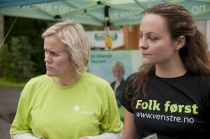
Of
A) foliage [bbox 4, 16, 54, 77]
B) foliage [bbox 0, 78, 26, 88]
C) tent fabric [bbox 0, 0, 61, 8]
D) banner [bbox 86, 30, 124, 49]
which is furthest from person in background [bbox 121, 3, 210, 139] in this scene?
foliage [bbox 4, 16, 54, 77]

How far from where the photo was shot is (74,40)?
80.4 inches

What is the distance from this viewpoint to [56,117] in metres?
2.02

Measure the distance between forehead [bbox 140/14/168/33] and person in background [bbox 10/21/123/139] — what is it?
1.79 feet

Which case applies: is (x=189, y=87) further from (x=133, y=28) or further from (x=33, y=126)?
(x=133, y=28)

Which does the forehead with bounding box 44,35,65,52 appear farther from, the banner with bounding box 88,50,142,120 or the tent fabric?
the banner with bounding box 88,50,142,120

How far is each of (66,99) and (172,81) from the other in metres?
0.68

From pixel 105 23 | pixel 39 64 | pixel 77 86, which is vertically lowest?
pixel 39 64

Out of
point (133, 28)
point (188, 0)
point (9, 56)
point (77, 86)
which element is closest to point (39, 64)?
point (9, 56)

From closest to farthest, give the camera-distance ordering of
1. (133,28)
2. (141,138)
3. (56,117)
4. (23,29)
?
(141,138) → (56,117) → (133,28) → (23,29)

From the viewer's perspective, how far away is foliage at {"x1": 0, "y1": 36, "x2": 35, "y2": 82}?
1452 cm

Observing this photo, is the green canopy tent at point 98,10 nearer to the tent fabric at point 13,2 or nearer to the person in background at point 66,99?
the tent fabric at point 13,2

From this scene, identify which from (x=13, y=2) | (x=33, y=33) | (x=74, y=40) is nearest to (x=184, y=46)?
(x=74, y=40)

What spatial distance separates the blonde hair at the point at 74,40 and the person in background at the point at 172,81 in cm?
44

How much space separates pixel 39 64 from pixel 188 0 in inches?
454
